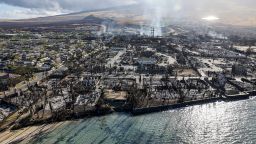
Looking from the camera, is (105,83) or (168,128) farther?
(105,83)

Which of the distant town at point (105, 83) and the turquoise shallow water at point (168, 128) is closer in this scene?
the turquoise shallow water at point (168, 128)

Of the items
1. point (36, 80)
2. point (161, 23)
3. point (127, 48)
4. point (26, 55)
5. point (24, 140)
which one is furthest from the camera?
point (161, 23)

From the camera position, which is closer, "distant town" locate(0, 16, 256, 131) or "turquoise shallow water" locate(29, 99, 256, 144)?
"turquoise shallow water" locate(29, 99, 256, 144)

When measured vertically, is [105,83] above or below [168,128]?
above

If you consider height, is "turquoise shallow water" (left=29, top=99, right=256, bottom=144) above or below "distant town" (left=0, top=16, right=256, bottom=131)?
below

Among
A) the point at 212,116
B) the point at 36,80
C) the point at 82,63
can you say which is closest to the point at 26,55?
the point at 82,63

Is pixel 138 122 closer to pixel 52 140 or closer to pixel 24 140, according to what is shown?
pixel 52 140

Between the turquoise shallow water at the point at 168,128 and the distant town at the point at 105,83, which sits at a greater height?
the distant town at the point at 105,83

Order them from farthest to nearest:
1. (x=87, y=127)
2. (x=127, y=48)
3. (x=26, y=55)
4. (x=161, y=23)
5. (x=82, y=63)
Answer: (x=161, y=23) → (x=127, y=48) → (x=26, y=55) → (x=82, y=63) → (x=87, y=127)
